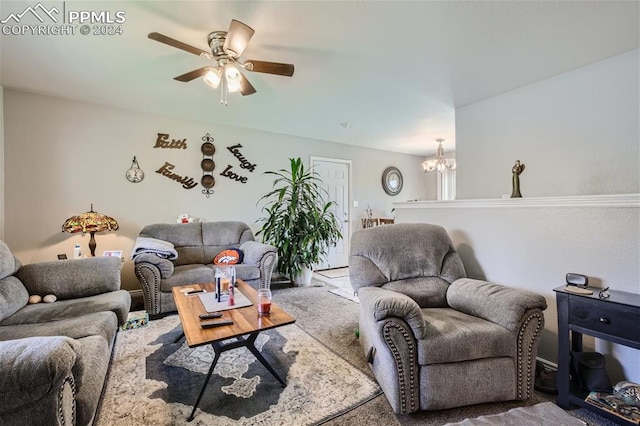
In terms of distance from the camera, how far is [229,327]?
5.46ft

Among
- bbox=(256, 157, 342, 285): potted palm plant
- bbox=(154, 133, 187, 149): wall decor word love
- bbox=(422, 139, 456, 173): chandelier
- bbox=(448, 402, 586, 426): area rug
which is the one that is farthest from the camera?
bbox=(422, 139, 456, 173): chandelier

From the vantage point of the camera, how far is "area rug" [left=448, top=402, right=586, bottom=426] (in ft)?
4.51

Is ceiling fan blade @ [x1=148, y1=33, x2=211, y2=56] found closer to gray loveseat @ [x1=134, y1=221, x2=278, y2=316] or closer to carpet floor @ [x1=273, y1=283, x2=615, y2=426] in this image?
gray loveseat @ [x1=134, y1=221, x2=278, y2=316]

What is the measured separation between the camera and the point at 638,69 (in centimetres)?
227

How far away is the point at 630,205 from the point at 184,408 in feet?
9.58

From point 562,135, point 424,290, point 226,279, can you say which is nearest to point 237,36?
point 226,279

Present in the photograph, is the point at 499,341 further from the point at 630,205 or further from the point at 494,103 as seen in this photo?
the point at 494,103

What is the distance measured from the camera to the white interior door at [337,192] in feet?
17.5

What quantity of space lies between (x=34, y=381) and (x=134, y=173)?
329cm

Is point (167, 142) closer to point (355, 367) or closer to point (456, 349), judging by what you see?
point (355, 367)

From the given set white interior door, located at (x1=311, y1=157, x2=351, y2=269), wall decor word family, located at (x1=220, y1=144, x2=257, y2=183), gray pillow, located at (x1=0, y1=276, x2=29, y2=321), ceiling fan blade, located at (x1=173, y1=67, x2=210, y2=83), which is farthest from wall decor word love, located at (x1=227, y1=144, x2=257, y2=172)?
gray pillow, located at (x1=0, y1=276, x2=29, y2=321)

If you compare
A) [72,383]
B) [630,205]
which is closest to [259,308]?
[72,383]

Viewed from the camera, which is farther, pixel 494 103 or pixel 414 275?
pixel 494 103

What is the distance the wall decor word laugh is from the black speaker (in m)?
4.19
